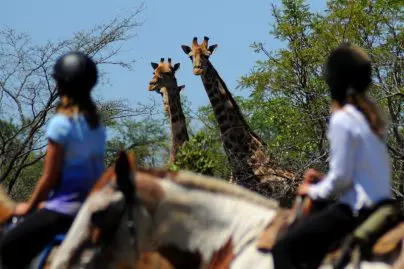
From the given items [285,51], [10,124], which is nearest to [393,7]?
[285,51]

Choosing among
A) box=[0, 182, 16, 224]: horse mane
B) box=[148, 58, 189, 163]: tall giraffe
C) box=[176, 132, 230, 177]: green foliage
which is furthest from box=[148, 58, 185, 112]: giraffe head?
box=[0, 182, 16, 224]: horse mane

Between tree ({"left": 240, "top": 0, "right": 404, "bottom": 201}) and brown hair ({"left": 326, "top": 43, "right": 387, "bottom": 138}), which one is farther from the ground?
tree ({"left": 240, "top": 0, "right": 404, "bottom": 201})

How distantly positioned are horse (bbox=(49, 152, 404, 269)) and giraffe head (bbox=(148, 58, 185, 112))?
2000cm

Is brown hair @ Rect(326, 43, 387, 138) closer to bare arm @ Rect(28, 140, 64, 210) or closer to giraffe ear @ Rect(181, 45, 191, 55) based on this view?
bare arm @ Rect(28, 140, 64, 210)

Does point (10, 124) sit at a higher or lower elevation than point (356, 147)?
higher

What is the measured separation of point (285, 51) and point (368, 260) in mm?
18267

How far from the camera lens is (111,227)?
19.6 ft

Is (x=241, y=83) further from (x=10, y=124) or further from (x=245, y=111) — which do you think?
(x=245, y=111)

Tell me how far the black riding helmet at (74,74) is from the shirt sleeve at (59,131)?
27 centimetres

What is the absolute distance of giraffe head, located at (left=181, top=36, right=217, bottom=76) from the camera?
2545cm

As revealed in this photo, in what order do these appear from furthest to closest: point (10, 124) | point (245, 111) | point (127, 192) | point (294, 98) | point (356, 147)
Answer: point (245, 111), point (10, 124), point (294, 98), point (127, 192), point (356, 147)

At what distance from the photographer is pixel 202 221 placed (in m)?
6.25

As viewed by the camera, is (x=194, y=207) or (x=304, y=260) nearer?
(x=304, y=260)

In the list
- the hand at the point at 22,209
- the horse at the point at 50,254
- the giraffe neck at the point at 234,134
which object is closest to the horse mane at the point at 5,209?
the horse at the point at 50,254
